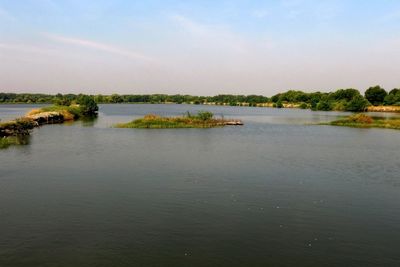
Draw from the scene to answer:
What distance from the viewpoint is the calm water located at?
19.2m

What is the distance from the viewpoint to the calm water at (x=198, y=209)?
19.2m

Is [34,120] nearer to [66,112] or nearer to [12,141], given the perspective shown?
[66,112]

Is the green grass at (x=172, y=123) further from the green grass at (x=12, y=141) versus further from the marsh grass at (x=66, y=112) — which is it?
the marsh grass at (x=66, y=112)

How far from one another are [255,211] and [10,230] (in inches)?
581

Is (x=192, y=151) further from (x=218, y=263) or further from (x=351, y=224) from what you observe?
(x=218, y=263)

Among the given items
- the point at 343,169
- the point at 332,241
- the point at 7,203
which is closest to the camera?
the point at 332,241

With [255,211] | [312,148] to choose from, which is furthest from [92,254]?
[312,148]

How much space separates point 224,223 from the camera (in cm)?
2338

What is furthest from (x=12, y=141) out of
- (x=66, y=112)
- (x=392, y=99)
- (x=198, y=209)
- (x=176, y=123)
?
(x=392, y=99)

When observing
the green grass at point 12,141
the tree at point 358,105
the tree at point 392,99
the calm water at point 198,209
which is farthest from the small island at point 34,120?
the tree at point 392,99

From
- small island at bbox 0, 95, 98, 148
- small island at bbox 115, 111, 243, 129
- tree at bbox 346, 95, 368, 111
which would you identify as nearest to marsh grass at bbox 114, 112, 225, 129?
small island at bbox 115, 111, 243, 129

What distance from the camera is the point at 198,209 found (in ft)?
85.4

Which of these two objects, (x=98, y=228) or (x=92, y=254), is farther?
(x=98, y=228)

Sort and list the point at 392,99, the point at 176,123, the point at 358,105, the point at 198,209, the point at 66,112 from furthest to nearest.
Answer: the point at 392,99 < the point at 358,105 < the point at 66,112 < the point at 176,123 < the point at 198,209
